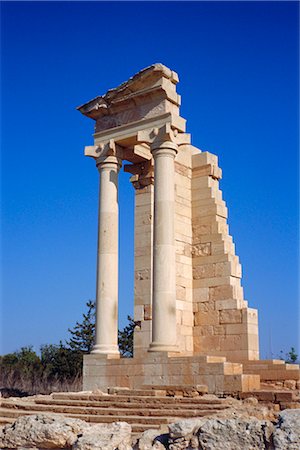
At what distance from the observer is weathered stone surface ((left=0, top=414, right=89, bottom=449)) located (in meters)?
12.2

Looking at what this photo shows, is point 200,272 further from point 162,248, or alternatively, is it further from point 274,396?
point 274,396

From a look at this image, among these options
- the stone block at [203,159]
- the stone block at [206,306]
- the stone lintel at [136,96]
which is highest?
the stone lintel at [136,96]

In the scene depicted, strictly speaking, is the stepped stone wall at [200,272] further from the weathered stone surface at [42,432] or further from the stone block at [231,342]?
the weathered stone surface at [42,432]

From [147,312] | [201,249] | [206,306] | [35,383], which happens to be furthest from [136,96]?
[35,383]

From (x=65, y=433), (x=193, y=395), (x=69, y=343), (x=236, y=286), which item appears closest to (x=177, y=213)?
(x=236, y=286)

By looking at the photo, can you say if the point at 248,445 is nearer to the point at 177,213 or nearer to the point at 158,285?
the point at 158,285

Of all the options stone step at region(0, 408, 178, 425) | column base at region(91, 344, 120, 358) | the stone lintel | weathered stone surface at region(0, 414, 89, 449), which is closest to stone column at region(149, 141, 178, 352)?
the stone lintel

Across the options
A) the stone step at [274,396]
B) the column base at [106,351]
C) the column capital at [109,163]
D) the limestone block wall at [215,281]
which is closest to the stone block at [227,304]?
the limestone block wall at [215,281]

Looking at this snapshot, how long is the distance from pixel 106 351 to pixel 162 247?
4381 mm

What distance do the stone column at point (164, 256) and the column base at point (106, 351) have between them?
2.08m

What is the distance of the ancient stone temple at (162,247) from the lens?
2091cm

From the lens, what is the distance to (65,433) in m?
12.3

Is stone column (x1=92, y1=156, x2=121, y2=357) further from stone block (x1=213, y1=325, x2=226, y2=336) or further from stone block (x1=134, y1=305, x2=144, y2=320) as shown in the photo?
stone block (x1=213, y1=325, x2=226, y2=336)

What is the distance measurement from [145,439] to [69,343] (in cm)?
3053
